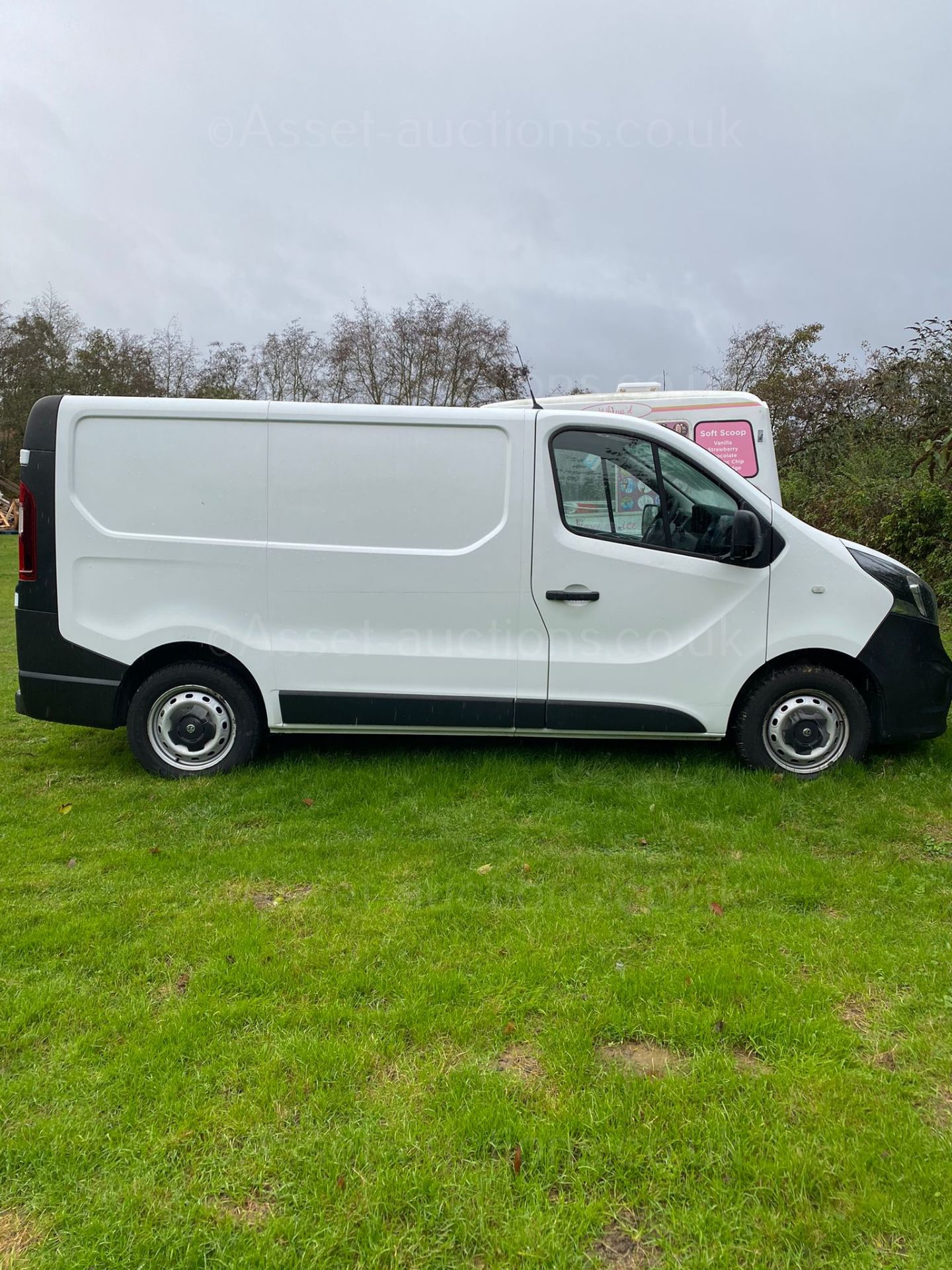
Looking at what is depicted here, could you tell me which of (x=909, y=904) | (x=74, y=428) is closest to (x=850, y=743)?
→ (x=909, y=904)

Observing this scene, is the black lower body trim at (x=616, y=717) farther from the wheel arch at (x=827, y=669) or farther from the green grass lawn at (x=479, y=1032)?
the green grass lawn at (x=479, y=1032)

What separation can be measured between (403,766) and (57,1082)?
2885mm

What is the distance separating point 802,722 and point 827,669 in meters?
0.34

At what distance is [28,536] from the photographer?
479cm

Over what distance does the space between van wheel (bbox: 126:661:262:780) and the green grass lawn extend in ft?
1.55

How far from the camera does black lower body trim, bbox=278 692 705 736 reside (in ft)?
16.0

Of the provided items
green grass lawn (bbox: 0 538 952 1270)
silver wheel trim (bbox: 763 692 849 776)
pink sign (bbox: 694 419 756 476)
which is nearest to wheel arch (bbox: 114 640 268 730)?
green grass lawn (bbox: 0 538 952 1270)

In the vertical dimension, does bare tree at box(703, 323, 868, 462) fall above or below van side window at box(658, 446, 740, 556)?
above

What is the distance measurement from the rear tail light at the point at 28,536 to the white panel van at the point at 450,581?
3cm

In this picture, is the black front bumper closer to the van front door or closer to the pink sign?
the van front door

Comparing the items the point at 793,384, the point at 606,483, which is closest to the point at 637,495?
the point at 606,483

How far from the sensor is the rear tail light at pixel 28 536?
15.6ft

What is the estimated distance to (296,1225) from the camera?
1.95 metres

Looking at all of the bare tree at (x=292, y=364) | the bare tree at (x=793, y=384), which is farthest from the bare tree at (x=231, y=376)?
the bare tree at (x=793, y=384)
